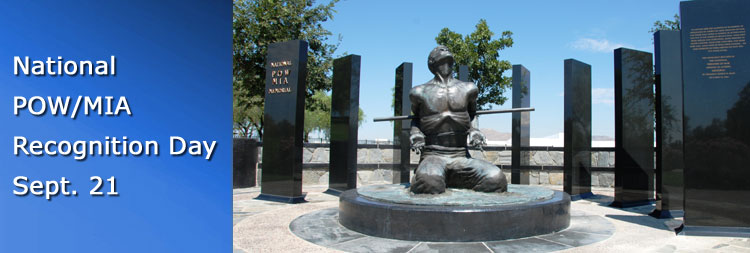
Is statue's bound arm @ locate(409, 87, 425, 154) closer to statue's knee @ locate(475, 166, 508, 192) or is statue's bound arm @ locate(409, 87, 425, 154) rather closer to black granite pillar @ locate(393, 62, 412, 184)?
statue's knee @ locate(475, 166, 508, 192)

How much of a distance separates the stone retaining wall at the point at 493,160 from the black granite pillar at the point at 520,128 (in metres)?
1.71

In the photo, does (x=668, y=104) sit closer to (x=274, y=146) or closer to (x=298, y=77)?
(x=298, y=77)

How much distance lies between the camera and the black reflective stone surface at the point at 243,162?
10.7m

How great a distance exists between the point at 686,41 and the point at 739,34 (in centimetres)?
57

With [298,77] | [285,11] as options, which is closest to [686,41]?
[298,77]

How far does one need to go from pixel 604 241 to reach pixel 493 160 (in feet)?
27.1

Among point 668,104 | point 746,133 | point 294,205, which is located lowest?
point 294,205

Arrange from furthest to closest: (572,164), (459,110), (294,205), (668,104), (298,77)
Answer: (572,164)
(298,77)
(294,205)
(668,104)
(459,110)

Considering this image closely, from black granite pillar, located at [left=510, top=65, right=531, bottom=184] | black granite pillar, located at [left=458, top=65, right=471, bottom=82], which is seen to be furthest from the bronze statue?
black granite pillar, located at [left=510, top=65, right=531, bottom=184]

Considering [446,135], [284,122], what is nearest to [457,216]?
[446,135]

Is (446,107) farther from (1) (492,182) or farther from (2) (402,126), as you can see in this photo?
(2) (402,126)

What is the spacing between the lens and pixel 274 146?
345 inches

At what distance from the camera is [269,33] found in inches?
624

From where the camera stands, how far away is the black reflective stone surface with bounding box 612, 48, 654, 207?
26.7 ft
